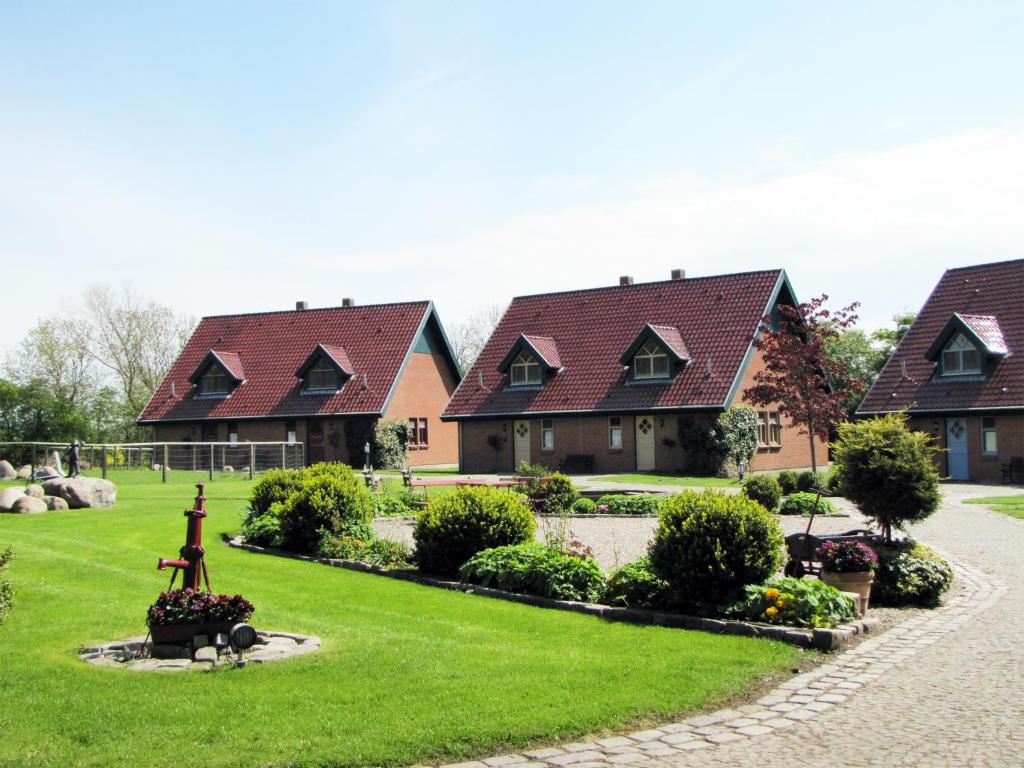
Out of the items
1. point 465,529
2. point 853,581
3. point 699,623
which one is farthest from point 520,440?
point 699,623

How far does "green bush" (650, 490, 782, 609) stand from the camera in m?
11.4

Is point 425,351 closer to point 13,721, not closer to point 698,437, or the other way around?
point 698,437

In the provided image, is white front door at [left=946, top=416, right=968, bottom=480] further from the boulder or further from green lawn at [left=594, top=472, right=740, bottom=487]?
the boulder

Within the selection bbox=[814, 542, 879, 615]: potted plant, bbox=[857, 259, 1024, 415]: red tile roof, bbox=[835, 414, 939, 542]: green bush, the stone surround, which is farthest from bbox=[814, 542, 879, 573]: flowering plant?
bbox=[857, 259, 1024, 415]: red tile roof

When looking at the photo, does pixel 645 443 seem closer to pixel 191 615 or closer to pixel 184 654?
pixel 184 654

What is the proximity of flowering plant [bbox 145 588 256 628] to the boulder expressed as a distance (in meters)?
15.3

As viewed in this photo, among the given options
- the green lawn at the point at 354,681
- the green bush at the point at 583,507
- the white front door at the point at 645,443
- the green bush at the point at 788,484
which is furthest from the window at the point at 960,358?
the green lawn at the point at 354,681

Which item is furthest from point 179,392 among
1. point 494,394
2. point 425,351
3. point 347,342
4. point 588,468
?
point 588,468

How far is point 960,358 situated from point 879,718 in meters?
33.4

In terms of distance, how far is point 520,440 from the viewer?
145 feet

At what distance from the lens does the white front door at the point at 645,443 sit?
41.1 metres

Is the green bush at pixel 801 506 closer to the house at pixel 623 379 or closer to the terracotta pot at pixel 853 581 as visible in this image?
the terracotta pot at pixel 853 581

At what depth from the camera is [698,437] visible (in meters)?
39.3

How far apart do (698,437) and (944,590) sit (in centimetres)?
2656
